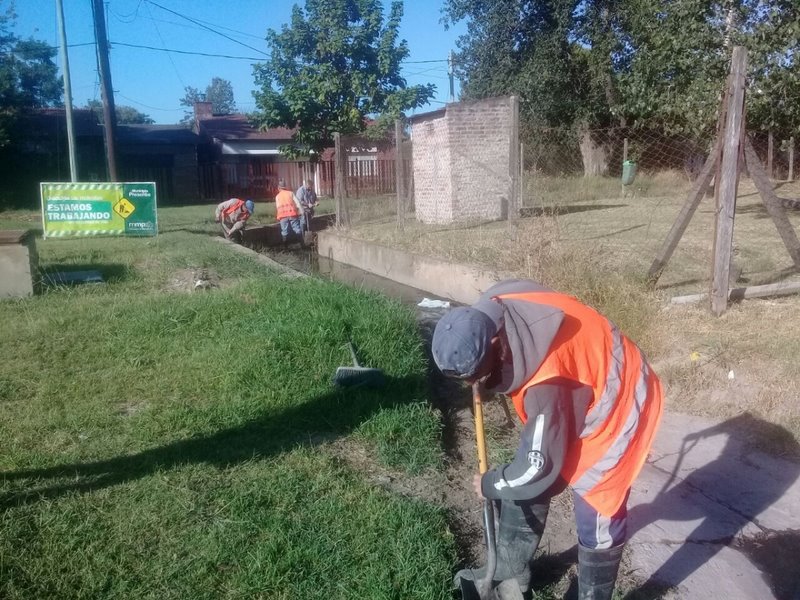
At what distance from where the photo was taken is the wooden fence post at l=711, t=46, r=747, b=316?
21.7ft

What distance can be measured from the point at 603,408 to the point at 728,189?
195 inches

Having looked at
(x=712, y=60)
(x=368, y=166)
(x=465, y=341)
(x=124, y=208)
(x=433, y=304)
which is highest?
(x=712, y=60)

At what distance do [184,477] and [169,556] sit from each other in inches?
27.0

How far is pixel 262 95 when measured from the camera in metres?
24.9

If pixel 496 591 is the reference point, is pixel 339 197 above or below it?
above

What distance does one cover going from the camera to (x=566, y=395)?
2.37m

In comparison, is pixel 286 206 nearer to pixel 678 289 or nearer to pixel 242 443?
pixel 678 289

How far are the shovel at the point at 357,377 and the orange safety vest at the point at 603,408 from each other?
2673 millimetres

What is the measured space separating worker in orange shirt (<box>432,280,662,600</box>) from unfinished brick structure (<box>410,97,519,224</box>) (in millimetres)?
12199

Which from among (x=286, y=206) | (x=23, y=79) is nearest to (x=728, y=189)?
(x=286, y=206)

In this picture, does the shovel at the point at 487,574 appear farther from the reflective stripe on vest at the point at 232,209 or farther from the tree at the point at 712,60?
the reflective stripe on vest at the point at 232,209

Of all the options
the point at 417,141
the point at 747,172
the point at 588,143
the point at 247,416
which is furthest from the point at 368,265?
the point at 588,143

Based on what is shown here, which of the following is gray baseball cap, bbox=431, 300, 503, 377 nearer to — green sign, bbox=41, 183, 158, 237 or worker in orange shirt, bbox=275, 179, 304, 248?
green sign, bbox=41, 183, 158, 237

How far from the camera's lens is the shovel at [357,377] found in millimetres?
5086
